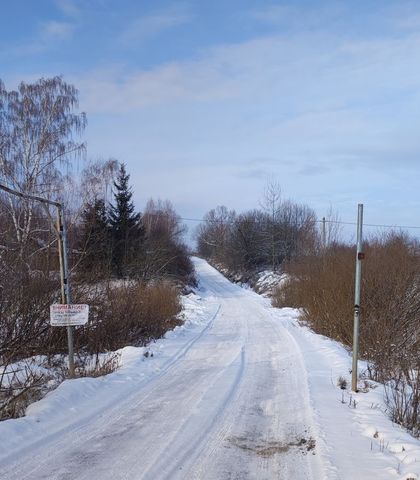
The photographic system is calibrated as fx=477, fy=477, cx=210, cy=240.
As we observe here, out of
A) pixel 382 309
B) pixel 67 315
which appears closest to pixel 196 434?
pixel 67 315

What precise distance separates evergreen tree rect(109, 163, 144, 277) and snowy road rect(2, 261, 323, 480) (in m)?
22.8

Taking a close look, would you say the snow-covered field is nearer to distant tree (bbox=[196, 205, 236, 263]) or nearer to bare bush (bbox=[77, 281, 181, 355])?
bare bush (bbox=[77, 281, 181, 355])

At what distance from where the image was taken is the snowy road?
15.3 feet

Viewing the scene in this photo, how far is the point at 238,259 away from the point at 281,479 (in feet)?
189

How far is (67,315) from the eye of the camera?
8016 mm

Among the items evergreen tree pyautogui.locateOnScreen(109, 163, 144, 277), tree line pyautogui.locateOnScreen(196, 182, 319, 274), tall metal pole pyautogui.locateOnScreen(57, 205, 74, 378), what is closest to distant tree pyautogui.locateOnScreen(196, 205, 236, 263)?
tree line pyautogui.locateOnScreen(196, 182, 319, 274)

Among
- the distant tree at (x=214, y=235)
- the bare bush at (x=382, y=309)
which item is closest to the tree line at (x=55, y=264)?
the bare bush at (x=382, y=309)

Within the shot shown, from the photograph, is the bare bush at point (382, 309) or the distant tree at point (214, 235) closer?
the bare bush at point (382, 309)

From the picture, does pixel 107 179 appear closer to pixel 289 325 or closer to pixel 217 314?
pixel 217 314

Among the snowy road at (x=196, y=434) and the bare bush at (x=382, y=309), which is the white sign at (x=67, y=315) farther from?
the bare bush at (x=382, y=309)

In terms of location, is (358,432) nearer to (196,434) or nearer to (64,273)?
(196,434)

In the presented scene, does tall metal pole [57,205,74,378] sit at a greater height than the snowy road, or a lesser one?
greater

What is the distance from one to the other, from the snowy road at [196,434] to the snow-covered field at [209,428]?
0.04 ft

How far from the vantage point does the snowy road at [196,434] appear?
15.3ft
